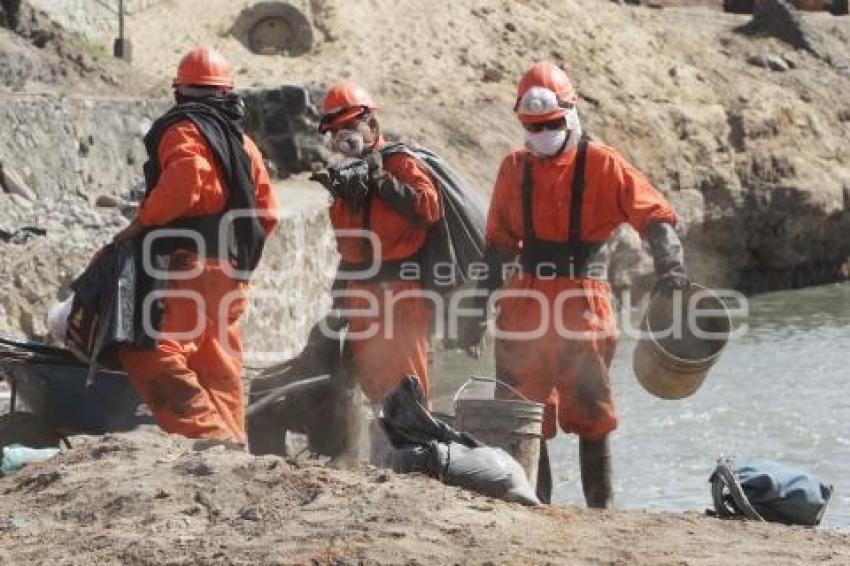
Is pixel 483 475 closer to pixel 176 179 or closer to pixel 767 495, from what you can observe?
pixel 767 495

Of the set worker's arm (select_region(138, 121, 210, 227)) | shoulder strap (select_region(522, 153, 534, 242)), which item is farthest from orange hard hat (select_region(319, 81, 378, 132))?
shoulder strap (select_region(522, 153, 534, 242))

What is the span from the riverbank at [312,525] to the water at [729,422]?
3543 mm

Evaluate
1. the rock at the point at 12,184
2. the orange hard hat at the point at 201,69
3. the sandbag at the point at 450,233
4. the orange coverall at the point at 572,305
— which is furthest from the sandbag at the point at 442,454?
the rock at the point at 12,184

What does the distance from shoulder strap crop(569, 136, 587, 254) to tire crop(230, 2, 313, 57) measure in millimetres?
16979

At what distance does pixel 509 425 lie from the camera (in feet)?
21.8

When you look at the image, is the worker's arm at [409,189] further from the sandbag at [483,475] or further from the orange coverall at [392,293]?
the sandbag at [483,475]

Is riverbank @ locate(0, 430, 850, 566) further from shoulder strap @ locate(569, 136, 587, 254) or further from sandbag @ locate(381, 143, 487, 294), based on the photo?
sandbag @ locate(381, 143, 487, 294)

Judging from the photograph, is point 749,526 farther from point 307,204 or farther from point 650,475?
point 307,204

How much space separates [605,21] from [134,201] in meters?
13.9

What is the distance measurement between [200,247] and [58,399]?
2.91 feet

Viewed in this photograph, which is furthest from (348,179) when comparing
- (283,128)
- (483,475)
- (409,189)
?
(283,128)

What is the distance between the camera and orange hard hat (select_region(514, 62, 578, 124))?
7051mm

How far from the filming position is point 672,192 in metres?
23.7

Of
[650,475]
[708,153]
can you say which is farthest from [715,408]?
[708,153]
